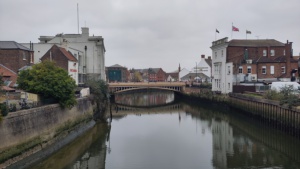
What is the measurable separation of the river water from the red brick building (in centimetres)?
1758

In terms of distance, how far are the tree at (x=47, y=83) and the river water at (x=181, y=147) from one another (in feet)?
16.3

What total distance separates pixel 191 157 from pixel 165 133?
12.1 m

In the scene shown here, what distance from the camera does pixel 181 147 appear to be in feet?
101

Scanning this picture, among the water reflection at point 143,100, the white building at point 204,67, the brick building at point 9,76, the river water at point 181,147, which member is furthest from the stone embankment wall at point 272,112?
the white building at point 204,67

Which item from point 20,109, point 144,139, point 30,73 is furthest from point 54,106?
point 144,139

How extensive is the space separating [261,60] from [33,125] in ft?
160

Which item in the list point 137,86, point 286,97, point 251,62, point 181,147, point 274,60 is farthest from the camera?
point 137,86

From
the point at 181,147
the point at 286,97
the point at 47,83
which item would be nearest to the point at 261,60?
the point at 286,97

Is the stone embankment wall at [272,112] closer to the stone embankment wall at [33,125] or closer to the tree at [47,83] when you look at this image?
the tree at [47,83]

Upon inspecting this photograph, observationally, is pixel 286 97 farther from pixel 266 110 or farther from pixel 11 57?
pixel 11 57

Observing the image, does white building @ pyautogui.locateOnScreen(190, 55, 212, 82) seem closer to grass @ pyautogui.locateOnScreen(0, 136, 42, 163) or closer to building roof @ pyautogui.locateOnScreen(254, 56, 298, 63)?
building roof @ pyautogui.locateOnScreen(254, 56, 298, 63)

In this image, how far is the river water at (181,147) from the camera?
2481 centimetres

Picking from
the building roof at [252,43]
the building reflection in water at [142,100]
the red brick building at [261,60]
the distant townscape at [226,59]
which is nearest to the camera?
the distant townscape at [226,59]

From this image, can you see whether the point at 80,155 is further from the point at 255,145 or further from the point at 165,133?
the point at 255,145
